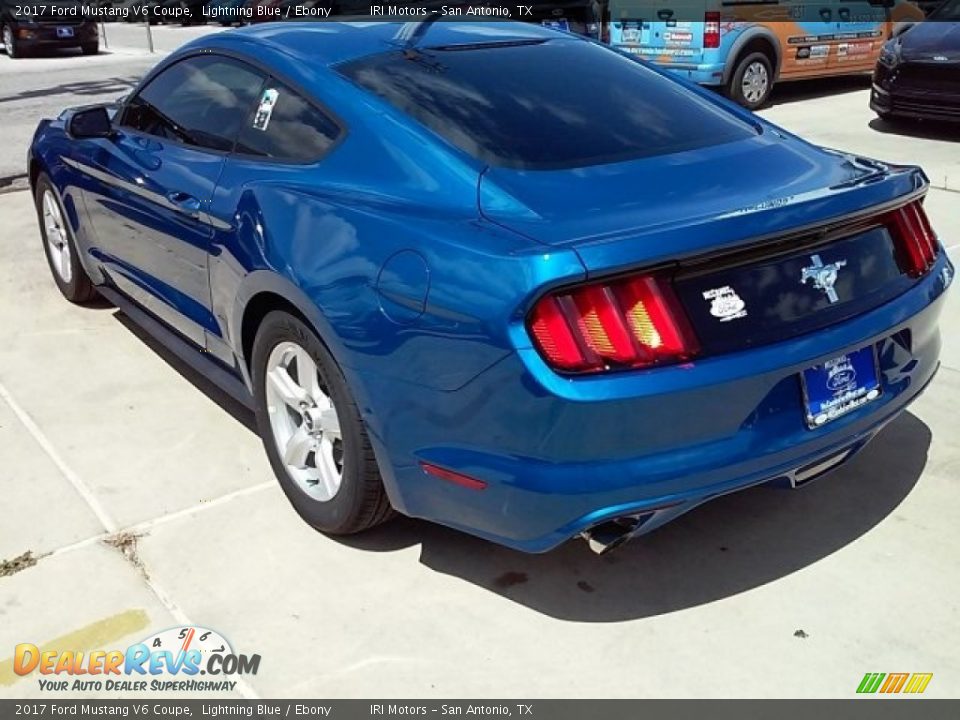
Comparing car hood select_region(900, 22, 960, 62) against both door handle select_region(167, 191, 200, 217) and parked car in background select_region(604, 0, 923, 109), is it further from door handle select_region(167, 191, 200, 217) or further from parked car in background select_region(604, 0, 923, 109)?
door handle select_region(167, 191, 200, 217)

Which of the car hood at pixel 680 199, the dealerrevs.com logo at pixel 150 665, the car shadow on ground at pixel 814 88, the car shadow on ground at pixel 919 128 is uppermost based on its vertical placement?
the car hood at pixel 680 199

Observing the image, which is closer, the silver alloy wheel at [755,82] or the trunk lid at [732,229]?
the trunk lid at [732,229]

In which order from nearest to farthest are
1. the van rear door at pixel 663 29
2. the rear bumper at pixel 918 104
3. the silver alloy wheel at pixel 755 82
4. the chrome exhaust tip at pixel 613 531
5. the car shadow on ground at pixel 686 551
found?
the chrome exhaust tip at pixel 613 531, the car shadow on ground at pixel 686 551, the rear bumper at pixel 918 104, the van rear door at pixel 663 29, the silver alloy wheel at pixel 755 82

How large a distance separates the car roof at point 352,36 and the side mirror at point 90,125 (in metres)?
0.63

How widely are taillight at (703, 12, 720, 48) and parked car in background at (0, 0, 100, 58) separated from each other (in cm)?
1392

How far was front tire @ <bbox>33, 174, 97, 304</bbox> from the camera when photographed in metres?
5.30

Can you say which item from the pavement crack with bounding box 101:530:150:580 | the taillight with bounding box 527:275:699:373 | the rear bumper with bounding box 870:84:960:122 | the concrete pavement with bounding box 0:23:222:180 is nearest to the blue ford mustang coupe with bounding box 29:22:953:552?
the taillight with bounding box 527:275:699:373

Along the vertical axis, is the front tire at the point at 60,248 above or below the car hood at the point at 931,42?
below

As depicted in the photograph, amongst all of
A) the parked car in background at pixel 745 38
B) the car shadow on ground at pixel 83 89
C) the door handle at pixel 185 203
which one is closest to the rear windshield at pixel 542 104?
the door handle at pixel 185 203

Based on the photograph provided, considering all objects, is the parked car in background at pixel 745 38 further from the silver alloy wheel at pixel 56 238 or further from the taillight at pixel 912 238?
the taillight at pixel 912 238

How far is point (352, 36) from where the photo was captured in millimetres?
3730

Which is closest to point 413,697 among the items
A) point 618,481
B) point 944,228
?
point 618,481

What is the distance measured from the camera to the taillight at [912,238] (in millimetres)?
3139

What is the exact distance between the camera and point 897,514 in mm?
3430
